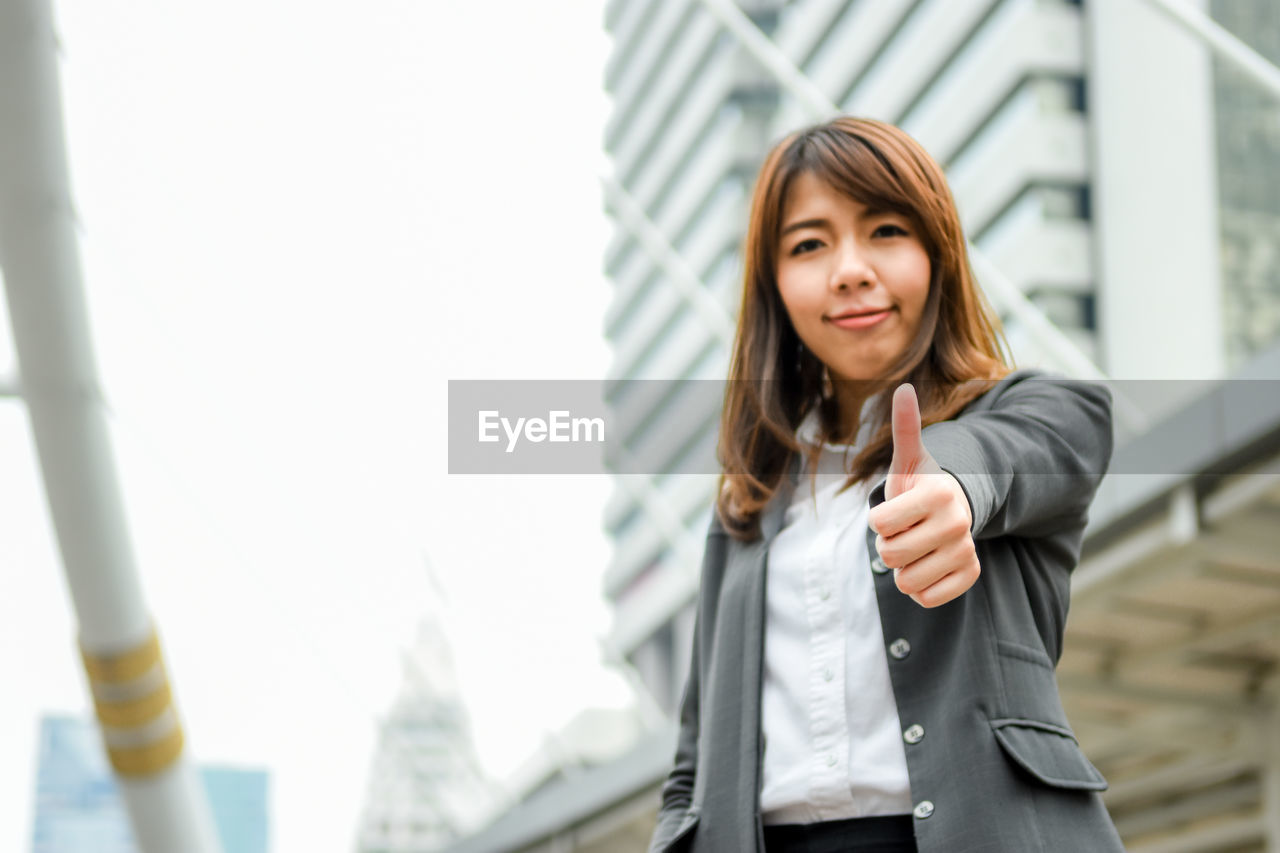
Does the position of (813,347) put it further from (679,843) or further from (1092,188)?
(1092,188)

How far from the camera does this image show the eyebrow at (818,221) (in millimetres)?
1383

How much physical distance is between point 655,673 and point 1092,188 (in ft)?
74.3

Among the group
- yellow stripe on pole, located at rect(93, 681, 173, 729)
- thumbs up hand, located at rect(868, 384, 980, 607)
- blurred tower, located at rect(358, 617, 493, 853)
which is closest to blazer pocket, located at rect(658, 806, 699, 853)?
thumbs up hand, located at rect(868, 384, 980, 607)

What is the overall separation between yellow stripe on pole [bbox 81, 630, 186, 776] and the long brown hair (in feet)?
22.1

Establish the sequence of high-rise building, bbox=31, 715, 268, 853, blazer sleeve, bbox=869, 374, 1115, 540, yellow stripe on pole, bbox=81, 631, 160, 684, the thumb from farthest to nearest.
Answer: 1. high-rise building, bbox=31, 715, 268, 853
2. yellow stripe on pole, bbox=81, 631, 160, 684
3. blazer sleeve, bbox=869, 374, 1115, 540
4. the thumb

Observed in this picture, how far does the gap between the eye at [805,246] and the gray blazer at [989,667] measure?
0.72 ft

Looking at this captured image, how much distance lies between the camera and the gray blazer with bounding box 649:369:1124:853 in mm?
1166

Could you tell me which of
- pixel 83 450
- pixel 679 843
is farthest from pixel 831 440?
pixel 83 450

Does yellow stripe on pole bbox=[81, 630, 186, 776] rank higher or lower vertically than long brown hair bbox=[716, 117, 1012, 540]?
lower

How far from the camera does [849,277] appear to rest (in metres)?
1.35

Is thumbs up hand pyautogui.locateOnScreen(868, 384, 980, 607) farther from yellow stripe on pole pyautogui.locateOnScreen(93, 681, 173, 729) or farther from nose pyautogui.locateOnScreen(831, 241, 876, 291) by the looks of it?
yellow stripe on pole pyautogui.locateOnScreen(93, 681, 173, 729)

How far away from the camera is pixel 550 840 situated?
9.93 meters

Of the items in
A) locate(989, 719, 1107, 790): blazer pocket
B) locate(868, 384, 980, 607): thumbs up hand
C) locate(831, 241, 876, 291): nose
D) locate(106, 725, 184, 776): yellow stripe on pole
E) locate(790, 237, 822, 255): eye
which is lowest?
locate(106, 725, 184, 776): yellow stripe on pole

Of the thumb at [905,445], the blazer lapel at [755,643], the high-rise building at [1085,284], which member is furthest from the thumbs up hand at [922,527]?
the high-rise building at [1085,284]
